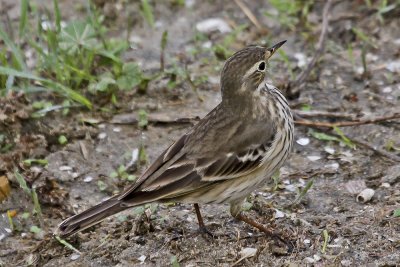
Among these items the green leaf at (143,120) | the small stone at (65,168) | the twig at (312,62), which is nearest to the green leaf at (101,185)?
the small stone at (65,168)

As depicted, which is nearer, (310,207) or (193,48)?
(310,207)

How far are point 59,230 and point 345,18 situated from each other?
421 cm

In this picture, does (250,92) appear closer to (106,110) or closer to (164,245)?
(164,245)

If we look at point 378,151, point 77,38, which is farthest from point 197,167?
point 77,38

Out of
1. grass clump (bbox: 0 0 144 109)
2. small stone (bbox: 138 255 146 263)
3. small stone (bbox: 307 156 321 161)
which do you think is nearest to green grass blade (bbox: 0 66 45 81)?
grass clump (bbox: 0 0 144 109)

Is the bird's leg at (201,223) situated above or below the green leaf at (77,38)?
below

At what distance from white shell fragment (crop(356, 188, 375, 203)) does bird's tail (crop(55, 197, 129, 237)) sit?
184 centimetres

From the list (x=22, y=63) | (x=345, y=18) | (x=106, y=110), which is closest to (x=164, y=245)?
(x=106, y=110)

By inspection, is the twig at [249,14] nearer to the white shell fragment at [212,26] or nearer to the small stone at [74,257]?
the white shell fragment at [212,26]

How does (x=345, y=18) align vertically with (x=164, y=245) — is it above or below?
above

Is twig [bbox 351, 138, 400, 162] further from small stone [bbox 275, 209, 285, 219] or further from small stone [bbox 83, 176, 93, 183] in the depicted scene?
small stone [bbox 83, 176, 93, 183]

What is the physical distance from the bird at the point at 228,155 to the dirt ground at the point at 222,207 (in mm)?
286

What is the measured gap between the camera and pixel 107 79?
7582 mm

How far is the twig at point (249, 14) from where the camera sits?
8.88m
